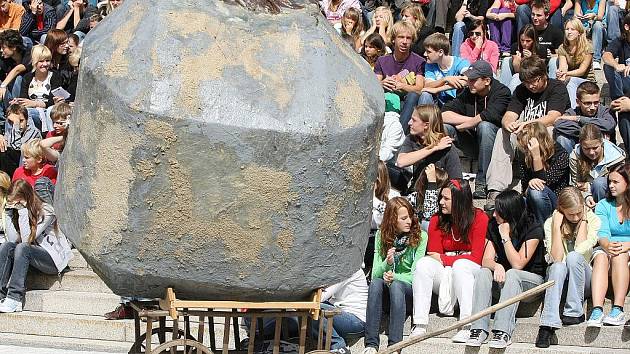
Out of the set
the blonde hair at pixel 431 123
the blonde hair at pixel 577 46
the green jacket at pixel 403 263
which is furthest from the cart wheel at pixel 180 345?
the blonde hair at pixel 577 46

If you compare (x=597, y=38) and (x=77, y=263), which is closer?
(x=77, y=263)

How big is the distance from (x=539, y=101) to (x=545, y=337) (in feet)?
9.33

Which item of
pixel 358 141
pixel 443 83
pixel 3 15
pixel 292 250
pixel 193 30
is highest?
pixel 193 30

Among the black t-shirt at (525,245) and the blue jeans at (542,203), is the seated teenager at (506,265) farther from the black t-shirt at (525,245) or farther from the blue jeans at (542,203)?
the blue jeans at (542,203)

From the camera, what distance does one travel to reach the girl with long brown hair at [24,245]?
37.1ft

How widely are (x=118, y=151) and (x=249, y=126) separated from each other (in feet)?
2.30

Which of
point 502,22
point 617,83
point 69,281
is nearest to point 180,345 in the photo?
point 69,281

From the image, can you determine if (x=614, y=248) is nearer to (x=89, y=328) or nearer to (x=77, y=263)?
(x=89, y=328)

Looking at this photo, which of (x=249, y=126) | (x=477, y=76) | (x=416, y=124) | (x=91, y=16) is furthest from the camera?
(x=91, y=16)

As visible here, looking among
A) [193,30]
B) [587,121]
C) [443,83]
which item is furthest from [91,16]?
[193,30]

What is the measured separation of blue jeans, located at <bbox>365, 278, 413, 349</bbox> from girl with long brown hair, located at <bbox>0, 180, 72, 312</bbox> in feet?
10.3

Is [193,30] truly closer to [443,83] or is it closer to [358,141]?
[358,141]

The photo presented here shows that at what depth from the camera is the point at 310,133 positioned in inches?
272

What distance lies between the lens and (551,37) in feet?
44.6
